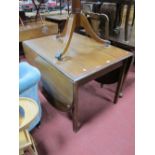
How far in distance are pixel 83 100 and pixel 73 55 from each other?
62 centimetres

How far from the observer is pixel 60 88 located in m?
1.35

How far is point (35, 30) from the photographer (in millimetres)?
2777

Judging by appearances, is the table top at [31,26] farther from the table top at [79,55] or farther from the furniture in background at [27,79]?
the furniture in background at [27,79]

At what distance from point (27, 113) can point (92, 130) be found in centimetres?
85

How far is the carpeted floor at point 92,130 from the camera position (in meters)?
1.33

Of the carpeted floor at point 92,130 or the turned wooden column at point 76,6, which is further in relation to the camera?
the turned wooden column at point 76,6

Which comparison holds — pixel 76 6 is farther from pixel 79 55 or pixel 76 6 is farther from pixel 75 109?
pixel 75 109

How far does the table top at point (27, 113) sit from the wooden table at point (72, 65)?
0.38 meters

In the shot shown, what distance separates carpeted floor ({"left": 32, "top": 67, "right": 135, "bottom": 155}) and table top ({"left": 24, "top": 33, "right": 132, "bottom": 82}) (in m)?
0.57

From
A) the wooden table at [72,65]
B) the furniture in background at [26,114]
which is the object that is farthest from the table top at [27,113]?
the wooden table at [72,65]
